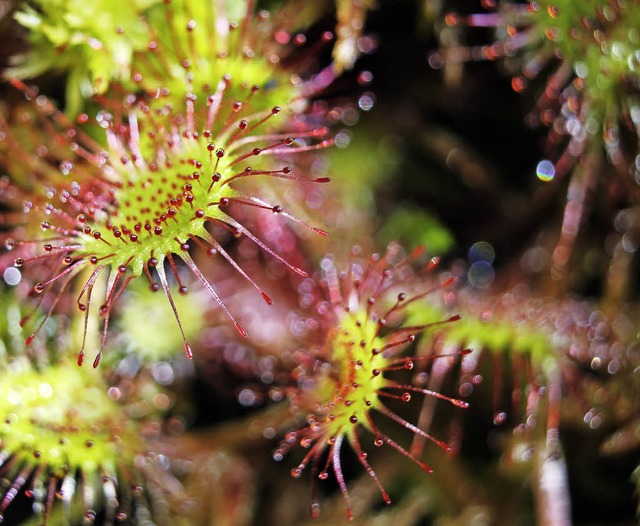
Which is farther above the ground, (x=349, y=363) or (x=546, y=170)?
(x=546, y=170)

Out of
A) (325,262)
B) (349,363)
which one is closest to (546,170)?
(325,262)

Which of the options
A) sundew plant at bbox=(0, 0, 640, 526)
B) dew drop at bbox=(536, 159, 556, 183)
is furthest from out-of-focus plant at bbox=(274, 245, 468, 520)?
dew drop at bbox=(536, 159, 556, 183)

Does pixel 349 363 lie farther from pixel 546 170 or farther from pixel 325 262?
pixel 546 170

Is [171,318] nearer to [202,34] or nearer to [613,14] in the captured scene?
[202,34]

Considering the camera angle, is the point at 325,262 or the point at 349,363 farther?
the point at 325,262

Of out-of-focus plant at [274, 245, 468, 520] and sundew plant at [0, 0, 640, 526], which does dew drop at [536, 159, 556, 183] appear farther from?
out-of-focus plant at [274, 245, 468, 520]

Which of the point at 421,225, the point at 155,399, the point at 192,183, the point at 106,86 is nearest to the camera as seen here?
the point at 192,183

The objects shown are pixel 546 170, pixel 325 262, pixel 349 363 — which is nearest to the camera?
pixel 349 363

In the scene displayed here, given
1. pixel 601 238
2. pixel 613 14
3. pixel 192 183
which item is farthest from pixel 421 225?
pixel 192 183

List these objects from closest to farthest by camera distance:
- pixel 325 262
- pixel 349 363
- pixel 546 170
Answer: pixel 349 363, pixel 325 262, pixel 546 170
